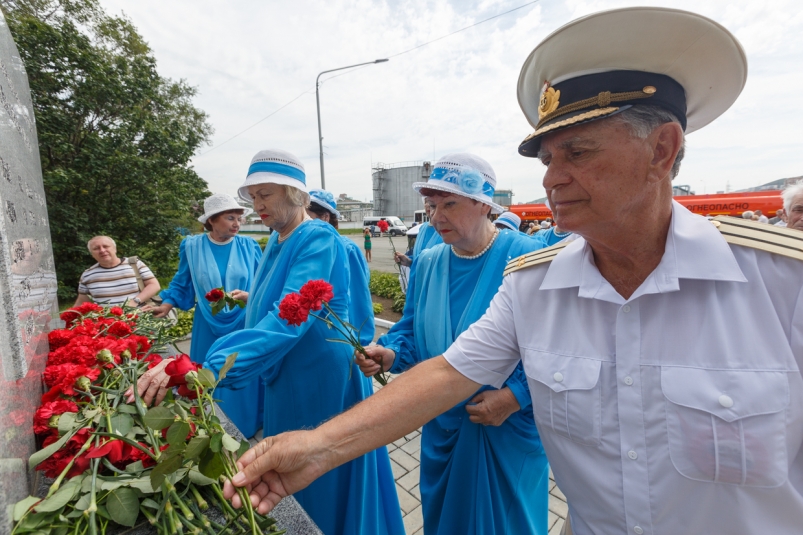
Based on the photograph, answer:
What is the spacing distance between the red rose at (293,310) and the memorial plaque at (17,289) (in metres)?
0.83

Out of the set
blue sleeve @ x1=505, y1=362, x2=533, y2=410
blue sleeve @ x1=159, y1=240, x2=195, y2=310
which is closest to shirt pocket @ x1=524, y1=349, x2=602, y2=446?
blue sleeve @ x1=505, y1=362, x2=533, y2=410

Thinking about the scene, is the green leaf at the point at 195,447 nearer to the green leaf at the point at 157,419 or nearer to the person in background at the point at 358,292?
the green leaf at the point at 157,419

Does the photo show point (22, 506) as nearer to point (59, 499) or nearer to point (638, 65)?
point (59, 499)

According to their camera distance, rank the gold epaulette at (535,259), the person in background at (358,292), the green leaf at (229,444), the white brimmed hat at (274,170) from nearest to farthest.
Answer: the green leaf at (229,444), the gold epaulette at (535,259), the white brimmed hat at (274,170), the person in background at (358,292)

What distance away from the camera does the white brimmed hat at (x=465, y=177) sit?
2139mm

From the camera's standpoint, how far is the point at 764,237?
1.01m

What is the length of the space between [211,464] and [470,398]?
123cm

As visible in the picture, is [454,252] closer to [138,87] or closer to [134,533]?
[134,533]

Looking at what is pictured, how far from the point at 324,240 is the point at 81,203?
433 inches

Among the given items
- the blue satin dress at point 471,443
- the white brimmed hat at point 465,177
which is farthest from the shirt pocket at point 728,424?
the white brimmed hat at point 465,177

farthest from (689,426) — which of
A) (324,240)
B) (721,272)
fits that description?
(324,240)

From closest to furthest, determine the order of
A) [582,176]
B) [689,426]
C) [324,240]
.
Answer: [689,426] → [582,176] → [324,240]

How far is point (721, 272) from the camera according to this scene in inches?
39.0

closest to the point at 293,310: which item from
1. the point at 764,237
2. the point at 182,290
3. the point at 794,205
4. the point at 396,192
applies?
the point at 764,237
